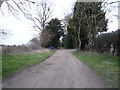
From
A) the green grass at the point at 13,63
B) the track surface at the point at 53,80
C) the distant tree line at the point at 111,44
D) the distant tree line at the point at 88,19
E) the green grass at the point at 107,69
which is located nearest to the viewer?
the track surface at the point at 53,80

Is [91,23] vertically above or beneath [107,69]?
above

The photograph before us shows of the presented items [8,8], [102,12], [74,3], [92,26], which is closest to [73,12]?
[74,3]

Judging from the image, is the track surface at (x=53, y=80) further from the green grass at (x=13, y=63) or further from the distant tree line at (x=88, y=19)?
the distant tree line at (x=88, y=19)

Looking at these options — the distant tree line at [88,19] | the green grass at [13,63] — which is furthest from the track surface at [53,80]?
the distant tree line at [88,19]

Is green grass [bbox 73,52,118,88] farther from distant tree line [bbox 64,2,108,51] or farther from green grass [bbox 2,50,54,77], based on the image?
distant tree line [bbox 64,2,108,51]

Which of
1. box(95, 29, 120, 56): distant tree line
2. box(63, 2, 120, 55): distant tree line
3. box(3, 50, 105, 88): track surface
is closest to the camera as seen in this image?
box(3, 50, 105, 88): track surface

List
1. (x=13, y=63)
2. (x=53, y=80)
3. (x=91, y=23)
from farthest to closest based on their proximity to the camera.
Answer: (x=91, y=23) → (x=13, y=63) → (x=53, y=80)

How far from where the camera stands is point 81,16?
121 feet

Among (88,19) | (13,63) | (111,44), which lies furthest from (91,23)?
(13,63)

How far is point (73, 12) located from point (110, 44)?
61.0 feet

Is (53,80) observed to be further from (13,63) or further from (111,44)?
(111,44)

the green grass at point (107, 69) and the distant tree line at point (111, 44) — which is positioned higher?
the distant tree line at point (111, 44)

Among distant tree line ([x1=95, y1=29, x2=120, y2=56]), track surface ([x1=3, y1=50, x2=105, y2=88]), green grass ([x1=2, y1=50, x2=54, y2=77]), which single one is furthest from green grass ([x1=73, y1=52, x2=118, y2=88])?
green grass ([x1=2, y1=50, x2=54, y2=77])

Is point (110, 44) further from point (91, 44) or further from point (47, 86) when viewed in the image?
point (47, 86)
